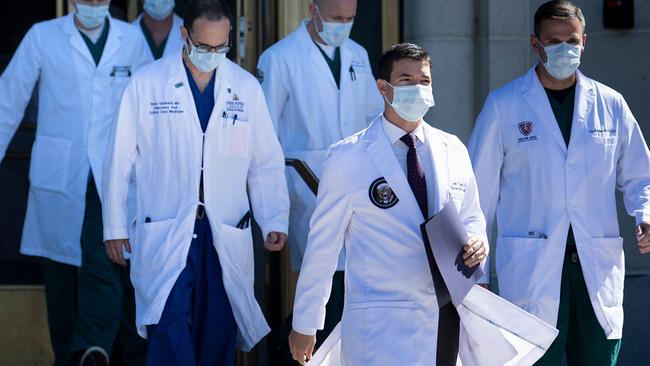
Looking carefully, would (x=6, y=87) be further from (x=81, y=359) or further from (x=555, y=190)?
(x=555, y=190)

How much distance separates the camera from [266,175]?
7.73 metres

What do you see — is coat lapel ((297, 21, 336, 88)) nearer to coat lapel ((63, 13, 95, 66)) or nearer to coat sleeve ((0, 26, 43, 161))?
coat lapel ((63, 13, 95, 66))

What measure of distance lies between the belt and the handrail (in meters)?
1.73

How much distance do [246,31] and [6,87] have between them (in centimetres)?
151

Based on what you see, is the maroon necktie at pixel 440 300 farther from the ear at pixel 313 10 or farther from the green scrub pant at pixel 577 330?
the ear at pixel 313 10

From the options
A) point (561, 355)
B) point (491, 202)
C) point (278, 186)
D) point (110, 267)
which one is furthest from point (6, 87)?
point (561, 355)

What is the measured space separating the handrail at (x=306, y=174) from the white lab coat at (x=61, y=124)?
1068mm

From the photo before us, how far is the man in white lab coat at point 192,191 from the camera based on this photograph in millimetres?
7367

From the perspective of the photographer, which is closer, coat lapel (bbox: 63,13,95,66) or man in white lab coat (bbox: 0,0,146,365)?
man in white lab coat (bbox: 0,0,146,365)

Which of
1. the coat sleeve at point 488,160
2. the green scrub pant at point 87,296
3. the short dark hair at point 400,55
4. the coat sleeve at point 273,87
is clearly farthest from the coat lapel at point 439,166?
the green scrub pant at point 87,296

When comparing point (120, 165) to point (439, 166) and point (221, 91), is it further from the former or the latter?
point (439, 166)

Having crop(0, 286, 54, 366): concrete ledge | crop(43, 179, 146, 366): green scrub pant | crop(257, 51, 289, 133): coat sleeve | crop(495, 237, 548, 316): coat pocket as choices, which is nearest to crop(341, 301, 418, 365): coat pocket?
crop(495, 237, 548, 316): coat pocket

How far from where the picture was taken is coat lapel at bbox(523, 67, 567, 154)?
715 centimetres

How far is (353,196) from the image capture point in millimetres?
6039
